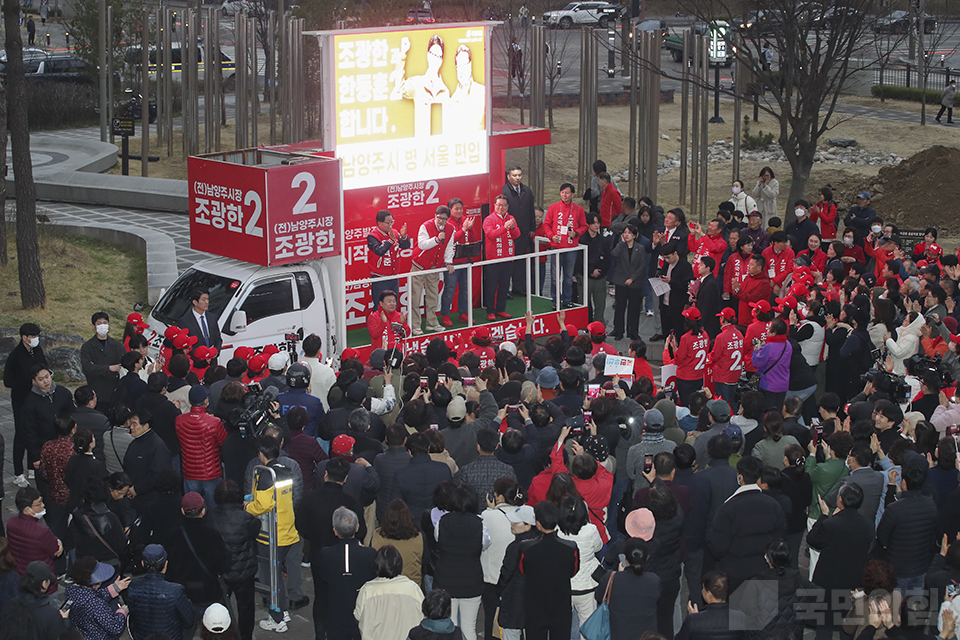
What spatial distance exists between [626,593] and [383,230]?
793cm

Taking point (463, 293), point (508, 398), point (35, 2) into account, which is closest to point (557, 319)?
point (463, 293)

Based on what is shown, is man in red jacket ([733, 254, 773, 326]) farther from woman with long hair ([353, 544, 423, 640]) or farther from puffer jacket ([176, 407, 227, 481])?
woman with long hair ([353, 544, 423, 640])

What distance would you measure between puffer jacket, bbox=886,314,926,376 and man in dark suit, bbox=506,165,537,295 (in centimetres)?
582

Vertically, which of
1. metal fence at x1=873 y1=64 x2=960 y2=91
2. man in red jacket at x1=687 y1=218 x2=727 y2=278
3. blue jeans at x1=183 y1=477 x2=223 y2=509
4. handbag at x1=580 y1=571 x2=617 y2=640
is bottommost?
handbag at x1=580 y1=571 x2=617 y2=640

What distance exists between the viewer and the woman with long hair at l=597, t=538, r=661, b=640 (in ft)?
24.1

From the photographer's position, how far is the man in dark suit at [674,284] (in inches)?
617

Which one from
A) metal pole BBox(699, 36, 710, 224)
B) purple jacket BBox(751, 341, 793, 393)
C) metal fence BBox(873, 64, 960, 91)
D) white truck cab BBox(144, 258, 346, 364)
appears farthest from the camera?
metal fence BBox(873, 64, 960, 91)

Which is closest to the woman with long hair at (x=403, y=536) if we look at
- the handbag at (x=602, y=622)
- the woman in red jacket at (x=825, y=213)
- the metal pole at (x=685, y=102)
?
the handbag at (x=602, y=622)

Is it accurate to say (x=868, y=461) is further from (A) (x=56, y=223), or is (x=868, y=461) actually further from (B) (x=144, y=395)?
(A) (x=56, y=223)

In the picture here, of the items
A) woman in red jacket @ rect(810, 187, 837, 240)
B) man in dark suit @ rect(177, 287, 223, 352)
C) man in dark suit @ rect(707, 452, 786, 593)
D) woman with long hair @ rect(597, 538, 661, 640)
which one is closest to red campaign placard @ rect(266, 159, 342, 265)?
man in dark suit @ rect(177, 287, 223, 352)

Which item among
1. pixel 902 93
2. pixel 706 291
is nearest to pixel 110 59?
pixel 706 291

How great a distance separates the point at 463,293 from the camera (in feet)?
52.2

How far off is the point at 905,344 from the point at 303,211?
7002mm

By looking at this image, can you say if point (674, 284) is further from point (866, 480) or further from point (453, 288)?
point (866, 480)
